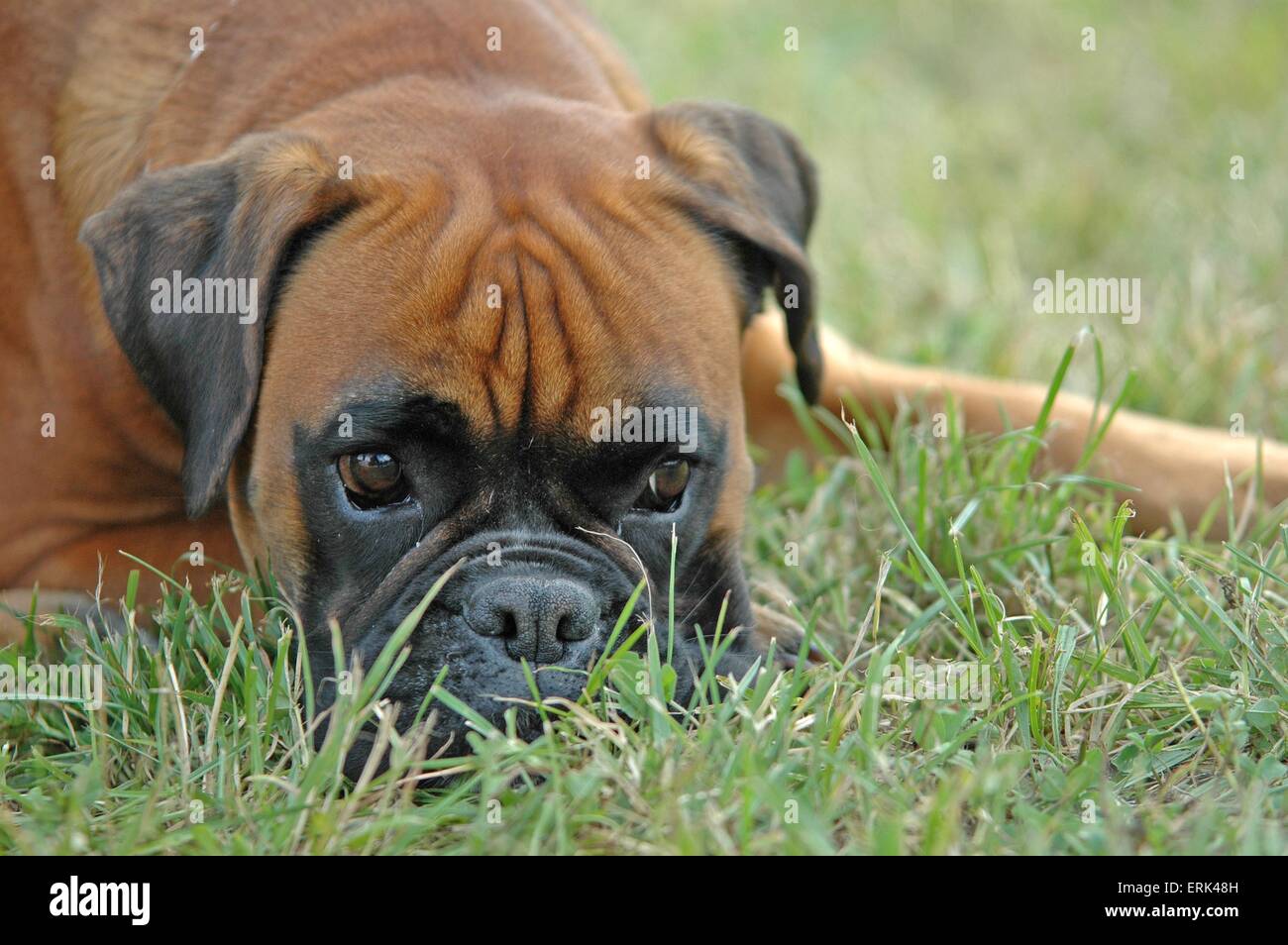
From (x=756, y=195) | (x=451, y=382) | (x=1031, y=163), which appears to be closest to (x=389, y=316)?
(x=451, y=382)

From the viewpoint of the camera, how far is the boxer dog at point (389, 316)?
2658 mm

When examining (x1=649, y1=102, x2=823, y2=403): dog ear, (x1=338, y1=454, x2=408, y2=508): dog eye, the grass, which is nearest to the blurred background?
(x1=649, y1=102, x2=823, y2=403): dog ear

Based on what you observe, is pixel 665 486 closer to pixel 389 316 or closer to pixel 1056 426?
pixel 389 316

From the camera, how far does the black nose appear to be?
8.23 feet

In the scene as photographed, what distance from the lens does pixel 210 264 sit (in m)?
2.81

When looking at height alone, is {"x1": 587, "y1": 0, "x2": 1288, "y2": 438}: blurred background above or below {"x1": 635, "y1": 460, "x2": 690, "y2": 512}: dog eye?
above

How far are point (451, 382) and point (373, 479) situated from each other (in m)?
0.25

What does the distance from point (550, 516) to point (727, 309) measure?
656 mm

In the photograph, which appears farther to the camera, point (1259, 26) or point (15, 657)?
point (1259, 26)

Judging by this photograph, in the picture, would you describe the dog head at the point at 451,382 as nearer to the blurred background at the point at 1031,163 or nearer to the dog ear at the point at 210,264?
the dog ear at the point at 210,264

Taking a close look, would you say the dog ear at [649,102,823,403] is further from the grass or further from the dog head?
the grass
